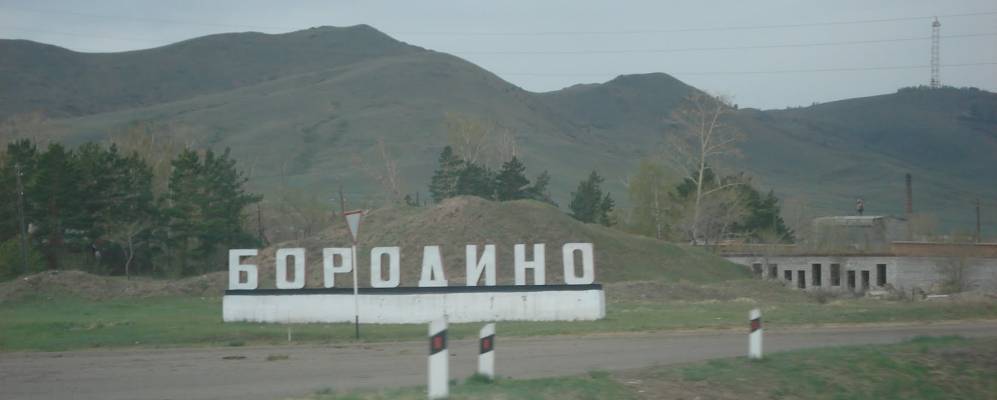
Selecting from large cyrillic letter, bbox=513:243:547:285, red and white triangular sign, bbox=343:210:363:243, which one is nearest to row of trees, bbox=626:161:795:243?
large cyrillic letter, bbox=513:243:547:285

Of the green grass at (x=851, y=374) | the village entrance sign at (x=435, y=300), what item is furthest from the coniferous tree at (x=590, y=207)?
the green grass at (x=851, y=374)

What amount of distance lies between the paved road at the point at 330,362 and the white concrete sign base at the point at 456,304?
5062mm

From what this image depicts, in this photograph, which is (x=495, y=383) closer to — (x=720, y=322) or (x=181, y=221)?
(x=720, y=322)

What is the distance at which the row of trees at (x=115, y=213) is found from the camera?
229ft

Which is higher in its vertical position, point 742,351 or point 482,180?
point 482,180

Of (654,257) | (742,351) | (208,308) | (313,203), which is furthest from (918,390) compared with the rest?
(313,203)

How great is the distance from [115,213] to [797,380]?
64.1 metres

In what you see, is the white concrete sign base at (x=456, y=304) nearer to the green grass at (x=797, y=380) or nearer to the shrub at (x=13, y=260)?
the green grass at (x=797, y=380)

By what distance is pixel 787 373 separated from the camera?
56.0 feet

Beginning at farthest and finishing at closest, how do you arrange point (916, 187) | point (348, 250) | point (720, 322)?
point (916, 187), point (348, 250), point (720, 322)

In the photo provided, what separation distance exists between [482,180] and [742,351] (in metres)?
75.1

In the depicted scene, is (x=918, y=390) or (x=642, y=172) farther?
(x=642, y=172)

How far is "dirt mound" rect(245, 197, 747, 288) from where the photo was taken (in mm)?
58156

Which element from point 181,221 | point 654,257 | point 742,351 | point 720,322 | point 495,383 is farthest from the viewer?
point 181,221
